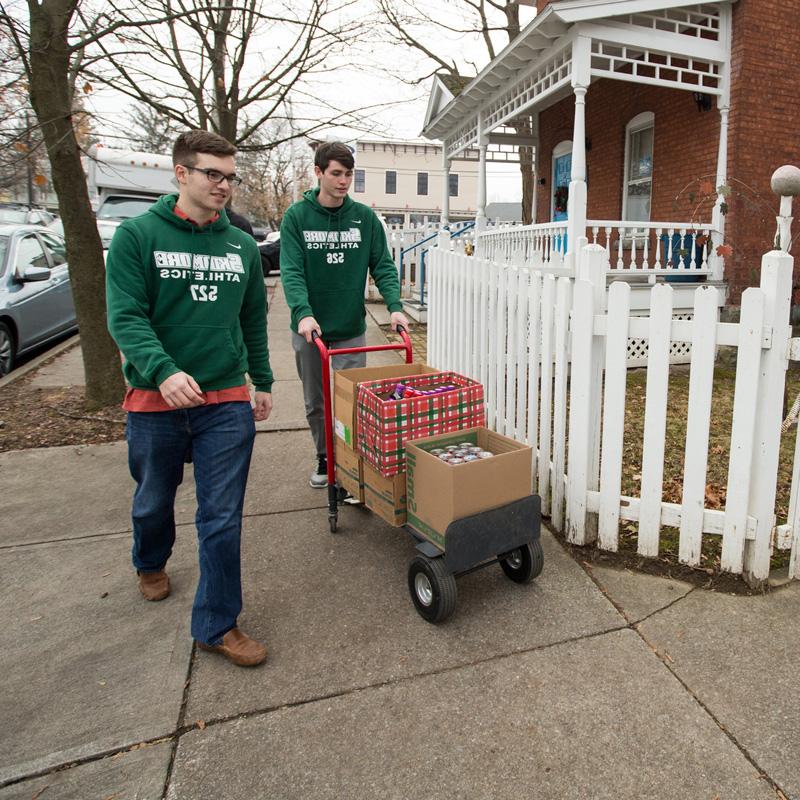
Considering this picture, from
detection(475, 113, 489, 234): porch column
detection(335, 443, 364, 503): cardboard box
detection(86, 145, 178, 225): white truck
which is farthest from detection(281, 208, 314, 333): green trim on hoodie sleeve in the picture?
detection(86, 145, 178, 225): white truck

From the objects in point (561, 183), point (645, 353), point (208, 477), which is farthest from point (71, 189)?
point (561, 183)

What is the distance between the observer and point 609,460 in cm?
332

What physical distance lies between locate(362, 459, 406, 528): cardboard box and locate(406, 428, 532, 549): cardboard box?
0.18ft

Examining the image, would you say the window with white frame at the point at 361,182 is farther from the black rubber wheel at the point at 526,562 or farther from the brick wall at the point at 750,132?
the black rubber wheel at the point at 526,562

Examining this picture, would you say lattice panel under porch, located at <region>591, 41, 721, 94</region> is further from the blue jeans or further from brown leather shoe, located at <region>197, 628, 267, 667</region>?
brown leather shoe, located at <region>197, 628, 267, 667</region>

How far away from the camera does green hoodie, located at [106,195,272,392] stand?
2451mm

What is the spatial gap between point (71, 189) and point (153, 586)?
4.16m

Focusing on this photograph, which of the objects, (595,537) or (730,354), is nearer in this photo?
(595,537)

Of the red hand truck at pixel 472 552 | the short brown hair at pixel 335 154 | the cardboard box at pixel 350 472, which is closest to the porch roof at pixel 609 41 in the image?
the short brown hair at pixel 335 154

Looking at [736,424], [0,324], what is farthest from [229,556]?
[0,324]

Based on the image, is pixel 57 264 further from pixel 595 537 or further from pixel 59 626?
pixel 595 537

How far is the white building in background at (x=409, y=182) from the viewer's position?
4869 cm

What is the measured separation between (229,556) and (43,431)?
392 cm

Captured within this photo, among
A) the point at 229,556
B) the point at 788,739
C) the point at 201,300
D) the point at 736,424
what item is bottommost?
the point at 788,739
